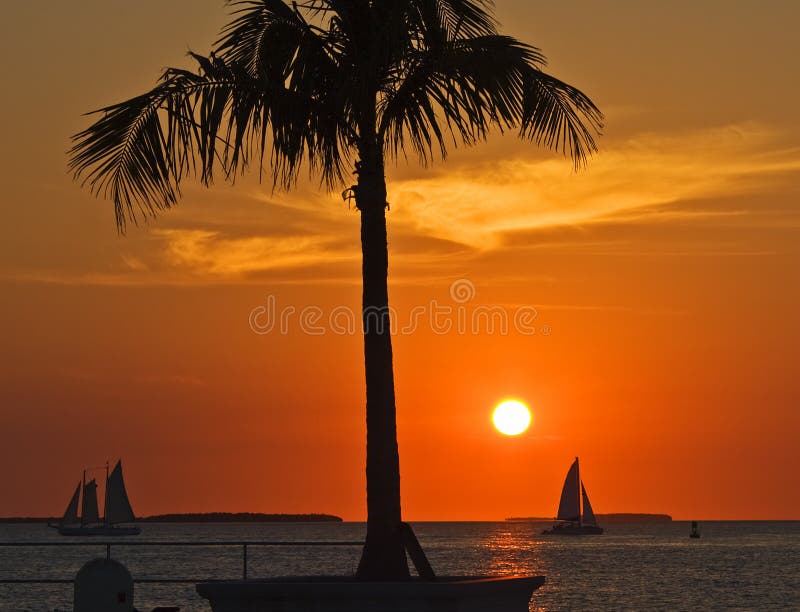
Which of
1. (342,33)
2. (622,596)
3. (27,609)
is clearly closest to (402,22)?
(342,33)

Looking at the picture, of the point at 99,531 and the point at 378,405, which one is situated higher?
the point at 99,531

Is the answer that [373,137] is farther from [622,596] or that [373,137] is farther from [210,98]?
[622,596]

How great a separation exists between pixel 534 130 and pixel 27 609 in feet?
210

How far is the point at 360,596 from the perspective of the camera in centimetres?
1409

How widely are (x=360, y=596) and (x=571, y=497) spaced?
14742cm

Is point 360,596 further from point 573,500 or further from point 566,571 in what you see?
point 573,500

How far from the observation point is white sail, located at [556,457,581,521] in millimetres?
153750

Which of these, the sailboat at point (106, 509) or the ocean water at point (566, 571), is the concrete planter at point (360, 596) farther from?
the sailboat at point (106, 509)

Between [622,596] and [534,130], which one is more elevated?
[534,130]

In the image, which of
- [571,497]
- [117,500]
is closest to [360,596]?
[117,500]

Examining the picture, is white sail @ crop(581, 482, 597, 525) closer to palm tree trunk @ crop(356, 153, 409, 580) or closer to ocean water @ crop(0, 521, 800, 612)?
ocean water @ crop(0, 521, 800, 612)

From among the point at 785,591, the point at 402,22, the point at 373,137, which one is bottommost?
the point at 785,591

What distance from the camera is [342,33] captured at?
16.8 meters

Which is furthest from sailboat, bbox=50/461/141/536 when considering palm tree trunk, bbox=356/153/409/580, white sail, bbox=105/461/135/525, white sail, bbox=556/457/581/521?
palm tree trunk, bbox=356/153/409/580
